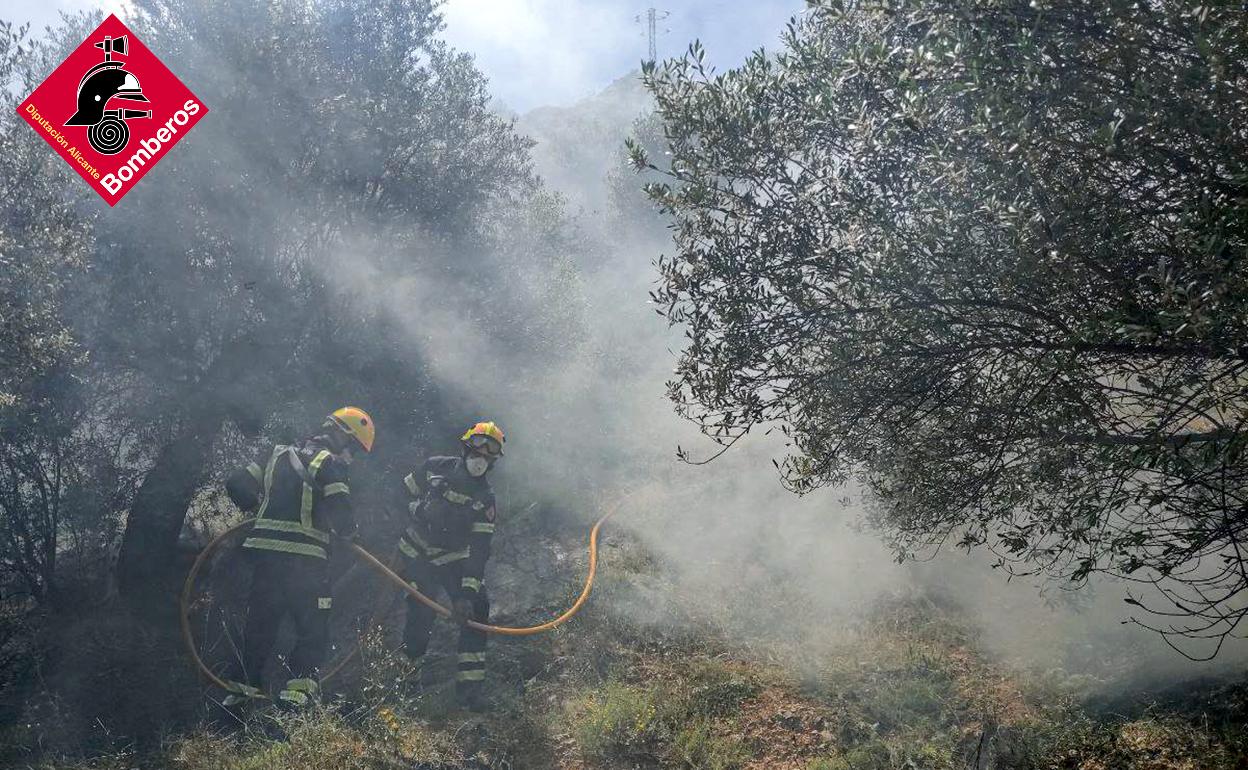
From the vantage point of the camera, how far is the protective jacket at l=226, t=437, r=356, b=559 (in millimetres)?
6898

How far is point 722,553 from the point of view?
11.0m

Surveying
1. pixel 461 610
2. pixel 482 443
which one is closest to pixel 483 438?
pixel 482 443

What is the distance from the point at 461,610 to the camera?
25.8 ft

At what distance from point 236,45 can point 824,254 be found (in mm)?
8383

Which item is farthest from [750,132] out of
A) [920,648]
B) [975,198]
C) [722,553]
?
[722,553]

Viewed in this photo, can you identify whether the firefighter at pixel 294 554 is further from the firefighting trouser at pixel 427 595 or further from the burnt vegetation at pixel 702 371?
the firefighting trouser at pixel 427 595

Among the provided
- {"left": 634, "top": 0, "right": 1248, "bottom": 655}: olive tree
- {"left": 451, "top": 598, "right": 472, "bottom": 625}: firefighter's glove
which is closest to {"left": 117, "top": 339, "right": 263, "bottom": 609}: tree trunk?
{"left": 451, "top": 598, "right": 472, "bottom": 625}: firefighter's glove

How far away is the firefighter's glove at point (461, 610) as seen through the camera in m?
7.70

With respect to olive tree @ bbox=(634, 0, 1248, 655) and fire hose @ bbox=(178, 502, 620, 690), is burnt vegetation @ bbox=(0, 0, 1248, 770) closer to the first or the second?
olive tree @ bbox=(634, 0, 1248, 655)

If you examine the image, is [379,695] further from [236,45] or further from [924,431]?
[236,45]

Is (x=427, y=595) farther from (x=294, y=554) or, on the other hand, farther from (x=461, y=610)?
(x=294, y=554)

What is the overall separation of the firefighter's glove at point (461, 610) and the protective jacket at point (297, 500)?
4.63 feet

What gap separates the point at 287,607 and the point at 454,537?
5.72 feet

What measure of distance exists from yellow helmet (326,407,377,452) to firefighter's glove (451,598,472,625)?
6.16 ft
